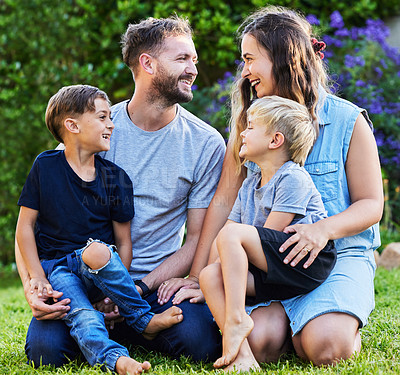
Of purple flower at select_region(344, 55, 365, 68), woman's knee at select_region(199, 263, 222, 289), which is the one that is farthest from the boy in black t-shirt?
purple flower at select_region(344, 55, 365, 68)

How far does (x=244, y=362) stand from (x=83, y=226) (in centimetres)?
107

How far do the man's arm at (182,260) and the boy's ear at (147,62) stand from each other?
2.83 feet

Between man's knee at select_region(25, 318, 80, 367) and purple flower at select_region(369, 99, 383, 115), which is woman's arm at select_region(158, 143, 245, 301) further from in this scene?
purple flower at select_region(369, 99, 383, 115)

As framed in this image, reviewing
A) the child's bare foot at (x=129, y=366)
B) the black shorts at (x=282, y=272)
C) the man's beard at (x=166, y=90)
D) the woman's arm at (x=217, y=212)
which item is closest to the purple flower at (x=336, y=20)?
the man's beard at (x=166, y=90)

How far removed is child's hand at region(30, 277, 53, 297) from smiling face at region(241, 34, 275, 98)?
1413mm

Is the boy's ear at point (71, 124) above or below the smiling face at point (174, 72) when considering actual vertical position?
below

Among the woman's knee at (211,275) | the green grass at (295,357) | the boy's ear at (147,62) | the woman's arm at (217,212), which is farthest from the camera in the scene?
the boy's ear at (147,62)

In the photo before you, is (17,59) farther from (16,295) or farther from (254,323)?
(254,323)

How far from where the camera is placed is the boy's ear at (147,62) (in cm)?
334

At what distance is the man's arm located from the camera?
2.98 m

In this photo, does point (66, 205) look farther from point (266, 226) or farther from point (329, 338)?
point (329, 338)

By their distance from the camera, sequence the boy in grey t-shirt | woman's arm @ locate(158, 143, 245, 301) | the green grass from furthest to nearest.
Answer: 1. woman's arm @ locate(158, 143, 245, 301)
2. the boy in grey t-shirt
3. the green grass

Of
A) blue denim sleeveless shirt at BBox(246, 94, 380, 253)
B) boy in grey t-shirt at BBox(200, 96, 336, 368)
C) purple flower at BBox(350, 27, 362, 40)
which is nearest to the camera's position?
boy in grey t-shirt at BBox(200, 96, 336, 368)

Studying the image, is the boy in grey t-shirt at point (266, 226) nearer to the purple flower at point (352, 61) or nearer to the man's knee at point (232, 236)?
the man's knee at point (232, 236)
